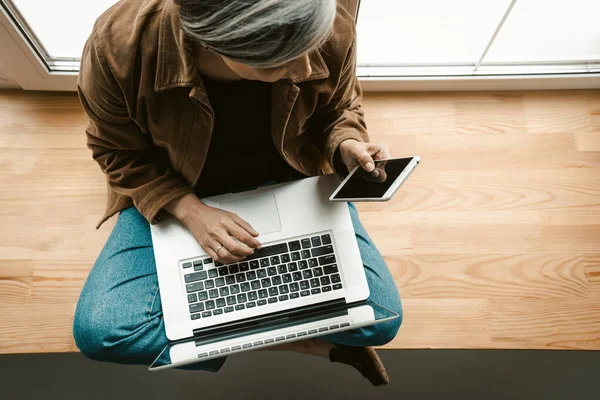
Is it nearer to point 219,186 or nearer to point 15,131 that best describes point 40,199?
point 15,131

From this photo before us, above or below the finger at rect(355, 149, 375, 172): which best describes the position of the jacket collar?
above

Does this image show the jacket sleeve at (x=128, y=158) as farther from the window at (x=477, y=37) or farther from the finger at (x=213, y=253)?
the window at (x=477, y=37)

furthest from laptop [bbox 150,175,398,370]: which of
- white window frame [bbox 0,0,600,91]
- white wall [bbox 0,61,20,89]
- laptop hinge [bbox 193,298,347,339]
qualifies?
white wall [bbox 0,61,20,89]

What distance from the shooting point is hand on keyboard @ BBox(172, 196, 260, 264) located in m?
0.84

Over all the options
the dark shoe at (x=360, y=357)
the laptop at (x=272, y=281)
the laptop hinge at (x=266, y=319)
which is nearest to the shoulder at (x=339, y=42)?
the laptop at (x=272, y=281)

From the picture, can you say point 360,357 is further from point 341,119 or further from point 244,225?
point 341,119

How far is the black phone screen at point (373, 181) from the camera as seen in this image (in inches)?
30.7

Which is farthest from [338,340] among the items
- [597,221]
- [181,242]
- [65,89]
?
[65,89]

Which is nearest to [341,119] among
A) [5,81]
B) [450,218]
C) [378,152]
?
[378,152]

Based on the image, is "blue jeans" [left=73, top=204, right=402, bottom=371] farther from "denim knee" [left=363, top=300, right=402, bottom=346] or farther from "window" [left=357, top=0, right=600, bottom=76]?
"window" [left=357, top=0, right=600, bottom=76]

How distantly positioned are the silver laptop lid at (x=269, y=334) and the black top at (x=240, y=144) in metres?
0.30

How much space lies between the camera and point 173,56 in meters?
0.72

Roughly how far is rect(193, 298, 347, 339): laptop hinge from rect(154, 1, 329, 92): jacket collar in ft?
1.36

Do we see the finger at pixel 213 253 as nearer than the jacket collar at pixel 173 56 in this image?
No
